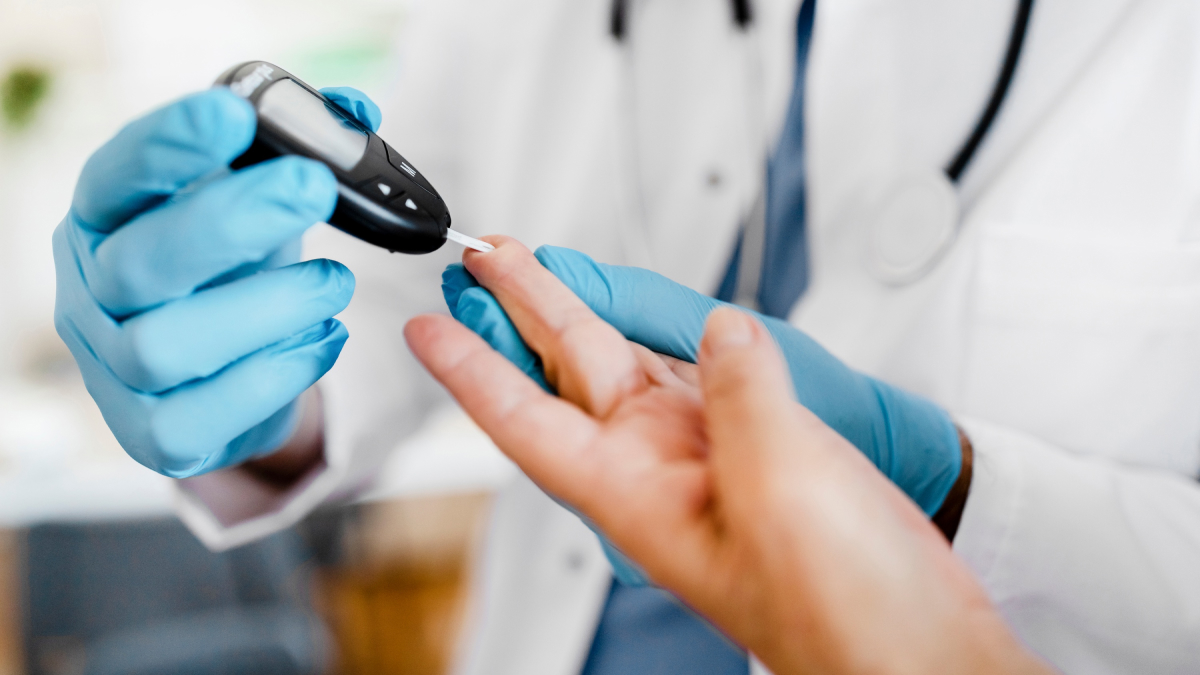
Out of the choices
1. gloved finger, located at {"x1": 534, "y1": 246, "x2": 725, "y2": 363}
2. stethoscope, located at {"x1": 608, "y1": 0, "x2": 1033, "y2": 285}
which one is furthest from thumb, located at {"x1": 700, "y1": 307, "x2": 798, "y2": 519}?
stethoscope, located at {"x1": 608, "y1": 0, "x2": 1033, "y2": 285}

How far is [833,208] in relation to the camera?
0.66m

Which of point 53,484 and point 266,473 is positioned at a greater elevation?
point 266,473

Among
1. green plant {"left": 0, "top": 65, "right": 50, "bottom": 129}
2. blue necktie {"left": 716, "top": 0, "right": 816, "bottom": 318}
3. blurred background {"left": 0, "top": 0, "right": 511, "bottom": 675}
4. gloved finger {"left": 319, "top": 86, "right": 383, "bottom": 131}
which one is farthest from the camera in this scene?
green plant {"left": 0, "top": 65, "right": 50, "bottom": 129}

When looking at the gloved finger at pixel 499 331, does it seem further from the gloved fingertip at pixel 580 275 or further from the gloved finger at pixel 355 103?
the gloved finger at pixel 355 103

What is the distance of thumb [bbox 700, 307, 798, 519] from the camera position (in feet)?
0.87

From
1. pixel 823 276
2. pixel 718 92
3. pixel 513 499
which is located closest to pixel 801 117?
pixel 718 92

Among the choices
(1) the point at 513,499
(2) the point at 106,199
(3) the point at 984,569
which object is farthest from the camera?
(1) the point at 513,499

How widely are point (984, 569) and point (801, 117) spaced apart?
500 mm

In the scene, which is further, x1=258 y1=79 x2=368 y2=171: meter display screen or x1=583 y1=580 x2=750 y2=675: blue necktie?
x1=583 y1=580 x2=750 y2=675: blue necktie

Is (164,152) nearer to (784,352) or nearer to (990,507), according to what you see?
(784,352)

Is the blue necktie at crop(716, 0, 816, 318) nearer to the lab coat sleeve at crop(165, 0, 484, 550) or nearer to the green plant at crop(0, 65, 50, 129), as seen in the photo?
the lab coat sleeve at crop(165, 0, 484, 550)

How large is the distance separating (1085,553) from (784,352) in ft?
0.91

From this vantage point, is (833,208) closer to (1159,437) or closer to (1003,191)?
(1003,191)

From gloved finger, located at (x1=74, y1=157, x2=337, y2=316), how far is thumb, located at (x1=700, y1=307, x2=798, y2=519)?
0.80 ft
